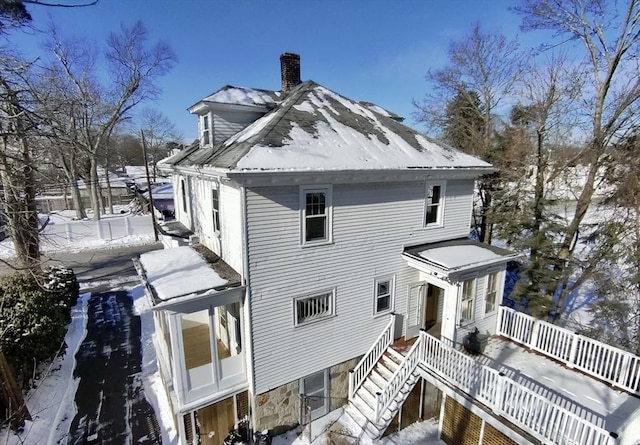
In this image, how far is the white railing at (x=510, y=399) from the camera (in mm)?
6375

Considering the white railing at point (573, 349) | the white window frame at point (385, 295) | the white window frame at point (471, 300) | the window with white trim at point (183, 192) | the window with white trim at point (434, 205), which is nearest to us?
the white railing at point (573, 349)

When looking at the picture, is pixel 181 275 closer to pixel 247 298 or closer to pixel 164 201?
pixel 247 298

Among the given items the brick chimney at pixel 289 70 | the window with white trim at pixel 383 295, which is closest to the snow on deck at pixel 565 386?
the window with white trim at pixel 383 295

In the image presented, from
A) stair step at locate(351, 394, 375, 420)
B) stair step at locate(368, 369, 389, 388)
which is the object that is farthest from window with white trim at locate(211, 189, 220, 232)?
stair step at locate(351, 394, 375, 420)

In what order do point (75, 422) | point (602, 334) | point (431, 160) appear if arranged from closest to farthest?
point (75, 422) < point (431, 160) < point (602, 334)

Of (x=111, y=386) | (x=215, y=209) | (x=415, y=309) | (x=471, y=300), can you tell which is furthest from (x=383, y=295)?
(x=111, y=386)

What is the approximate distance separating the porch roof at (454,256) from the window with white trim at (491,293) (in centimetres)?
59

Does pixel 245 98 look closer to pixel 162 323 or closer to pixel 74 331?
pixel 162 323

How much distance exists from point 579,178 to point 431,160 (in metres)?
9.17

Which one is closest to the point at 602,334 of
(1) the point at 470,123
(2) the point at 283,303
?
(2) the point at 283,303

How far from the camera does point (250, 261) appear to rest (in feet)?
25.2

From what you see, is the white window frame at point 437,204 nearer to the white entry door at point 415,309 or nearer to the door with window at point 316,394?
the white entry door at point 415,309

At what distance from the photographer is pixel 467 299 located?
10.1 m

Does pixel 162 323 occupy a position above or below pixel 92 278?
above
